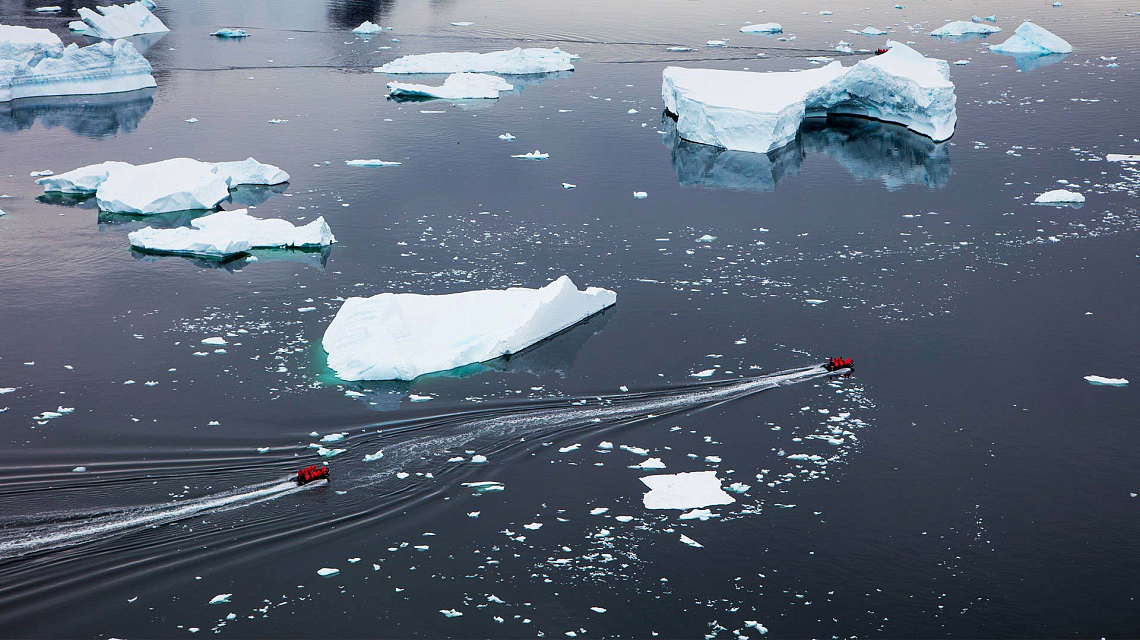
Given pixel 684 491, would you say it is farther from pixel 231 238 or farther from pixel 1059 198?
pixel 1059 198

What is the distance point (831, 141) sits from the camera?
2173cm

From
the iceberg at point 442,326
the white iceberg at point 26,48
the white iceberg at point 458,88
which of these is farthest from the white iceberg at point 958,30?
the white iceberg at point 26,48

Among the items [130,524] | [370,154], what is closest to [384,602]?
[130,524]

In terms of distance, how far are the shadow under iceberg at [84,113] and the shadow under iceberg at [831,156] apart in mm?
11699

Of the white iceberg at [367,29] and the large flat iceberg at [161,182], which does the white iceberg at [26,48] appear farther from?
the white iceberg at [367,29]

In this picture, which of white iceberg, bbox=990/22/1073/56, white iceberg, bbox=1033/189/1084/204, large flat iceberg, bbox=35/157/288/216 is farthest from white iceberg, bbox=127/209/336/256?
white iceberg, bbox=990/22/1073/56

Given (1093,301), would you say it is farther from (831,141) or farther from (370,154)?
(370,154)

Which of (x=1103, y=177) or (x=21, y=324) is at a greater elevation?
(x=1103, y=177)

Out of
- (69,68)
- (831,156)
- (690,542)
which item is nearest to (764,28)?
(831,156)

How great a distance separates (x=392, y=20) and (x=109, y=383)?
87.4 ft

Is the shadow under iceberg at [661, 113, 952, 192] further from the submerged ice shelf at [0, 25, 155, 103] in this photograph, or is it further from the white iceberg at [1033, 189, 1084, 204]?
the submerged ice shelf at [0, 25, 155, 103]

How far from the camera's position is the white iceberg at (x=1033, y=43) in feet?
93.4

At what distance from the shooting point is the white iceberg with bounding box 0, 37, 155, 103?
997 inches

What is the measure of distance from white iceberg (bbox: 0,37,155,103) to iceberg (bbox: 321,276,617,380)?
16.3 metres
